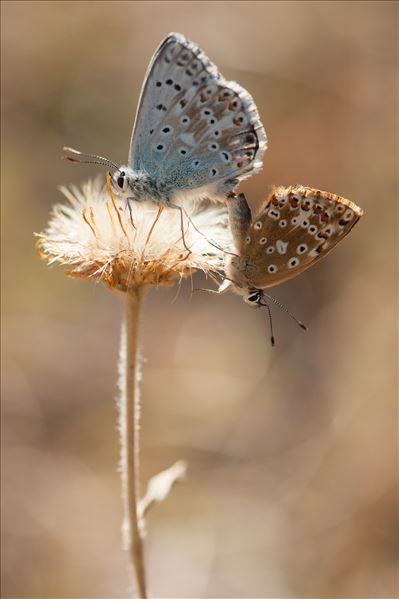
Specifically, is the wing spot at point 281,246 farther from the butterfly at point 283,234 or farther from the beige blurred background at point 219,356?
the beige blurred background at point 219,356

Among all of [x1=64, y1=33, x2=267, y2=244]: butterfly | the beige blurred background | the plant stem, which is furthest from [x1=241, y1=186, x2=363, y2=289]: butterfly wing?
the beige blurred background

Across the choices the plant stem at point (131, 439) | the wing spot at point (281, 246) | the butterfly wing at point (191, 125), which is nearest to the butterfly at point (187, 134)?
the butterfly wing at point (191, 125)

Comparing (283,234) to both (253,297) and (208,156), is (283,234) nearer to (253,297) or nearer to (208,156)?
(253,297)

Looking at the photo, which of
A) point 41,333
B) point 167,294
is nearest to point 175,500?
point 41,333

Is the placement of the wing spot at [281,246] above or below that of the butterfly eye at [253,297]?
above

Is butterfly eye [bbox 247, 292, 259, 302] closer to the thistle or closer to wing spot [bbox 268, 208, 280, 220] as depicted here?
the thistle

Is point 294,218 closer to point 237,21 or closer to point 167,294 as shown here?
point 167,294

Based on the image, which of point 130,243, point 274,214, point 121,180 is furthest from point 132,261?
point 274,214
